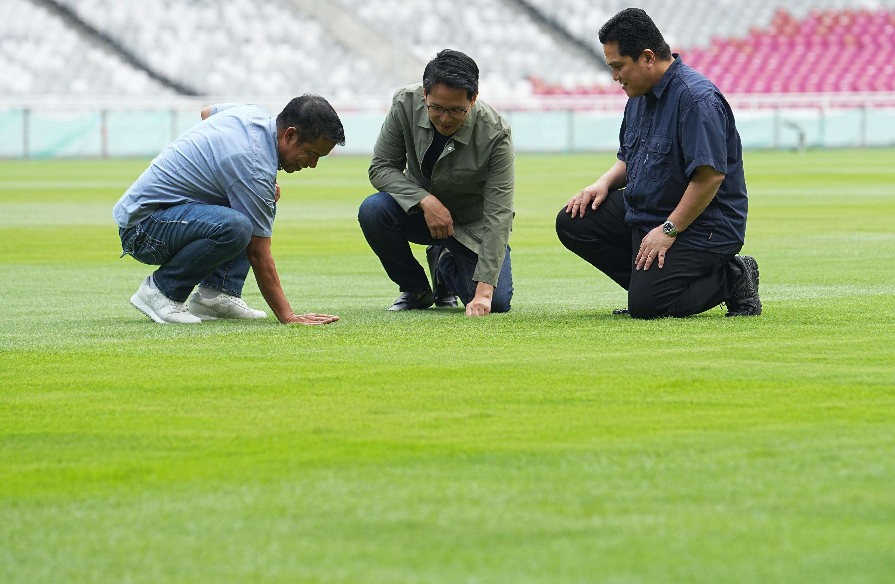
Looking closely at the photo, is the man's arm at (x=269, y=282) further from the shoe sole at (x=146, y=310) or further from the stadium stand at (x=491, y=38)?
the stadium stand at (x=491, y=38)

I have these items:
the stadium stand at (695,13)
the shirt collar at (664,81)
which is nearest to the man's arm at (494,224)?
the shirt collar at (664,81)

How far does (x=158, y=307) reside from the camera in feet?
17.4

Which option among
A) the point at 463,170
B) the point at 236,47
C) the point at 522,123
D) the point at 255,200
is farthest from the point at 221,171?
the point at 236,47

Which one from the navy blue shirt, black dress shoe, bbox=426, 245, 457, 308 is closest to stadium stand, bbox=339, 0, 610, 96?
black dress shoe, bbox=426, 245, 457, 308

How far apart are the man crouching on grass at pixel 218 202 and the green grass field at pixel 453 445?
0.70 feet

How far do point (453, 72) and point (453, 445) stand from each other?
242cm

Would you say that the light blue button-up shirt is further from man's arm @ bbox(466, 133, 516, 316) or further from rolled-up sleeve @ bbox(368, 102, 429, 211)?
man's arm @ bbox(466, 133, 516, 316)

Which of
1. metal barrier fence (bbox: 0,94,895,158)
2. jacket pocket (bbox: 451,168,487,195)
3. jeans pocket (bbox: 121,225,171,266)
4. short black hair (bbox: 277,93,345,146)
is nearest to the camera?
short black hair (bbox: 277,93,345,146)

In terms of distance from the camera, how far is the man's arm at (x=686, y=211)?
4992 mm

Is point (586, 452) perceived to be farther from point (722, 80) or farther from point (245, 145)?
point (722, 80)

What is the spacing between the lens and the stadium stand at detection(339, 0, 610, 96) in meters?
34.8

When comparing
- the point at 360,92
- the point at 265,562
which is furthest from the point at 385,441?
the point at 360,92

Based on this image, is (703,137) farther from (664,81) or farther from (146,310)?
(146,310)

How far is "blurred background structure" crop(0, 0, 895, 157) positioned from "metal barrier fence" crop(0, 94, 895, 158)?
1.3 inches
